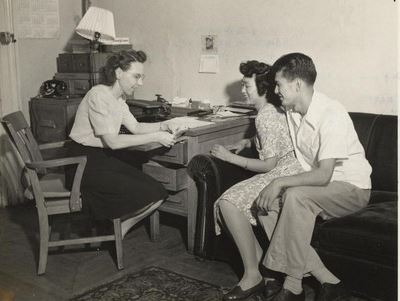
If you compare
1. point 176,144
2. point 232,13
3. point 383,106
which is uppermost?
point 232,13

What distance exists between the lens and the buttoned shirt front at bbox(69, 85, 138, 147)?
2.84 m

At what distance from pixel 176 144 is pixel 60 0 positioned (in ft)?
6.87

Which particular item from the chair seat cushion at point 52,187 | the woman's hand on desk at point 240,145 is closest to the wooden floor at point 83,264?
the chair seat cushion at point 52,187

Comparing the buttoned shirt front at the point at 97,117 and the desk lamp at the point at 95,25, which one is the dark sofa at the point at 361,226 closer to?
the buttoned shirt front at the point at 97,117

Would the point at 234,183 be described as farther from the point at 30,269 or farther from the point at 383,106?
the point at 30,269

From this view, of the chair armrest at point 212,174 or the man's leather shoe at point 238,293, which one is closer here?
the man's leather shoe at point 238,293

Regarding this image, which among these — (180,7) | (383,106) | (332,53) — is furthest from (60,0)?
(383,106)

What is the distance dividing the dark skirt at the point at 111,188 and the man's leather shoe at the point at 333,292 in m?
1.09

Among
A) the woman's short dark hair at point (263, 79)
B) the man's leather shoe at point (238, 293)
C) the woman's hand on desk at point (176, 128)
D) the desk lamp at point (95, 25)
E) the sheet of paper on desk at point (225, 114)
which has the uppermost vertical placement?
the desk lamp at point (95, 25)

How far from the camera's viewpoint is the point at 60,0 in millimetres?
4242

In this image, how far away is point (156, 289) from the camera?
2609mm

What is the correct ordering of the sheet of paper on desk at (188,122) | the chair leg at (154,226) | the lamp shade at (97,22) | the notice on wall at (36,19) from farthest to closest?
the notice on wall at (36,19) < the lamp shade at (97,22) < the chair leg at (154,226) < the sheet of paper on desk at (188,122)

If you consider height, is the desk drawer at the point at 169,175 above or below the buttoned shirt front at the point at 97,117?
below

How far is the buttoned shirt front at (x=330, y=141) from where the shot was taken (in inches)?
92.9
